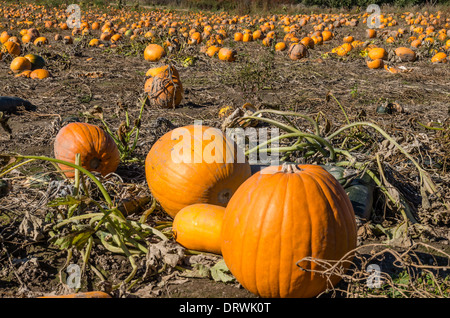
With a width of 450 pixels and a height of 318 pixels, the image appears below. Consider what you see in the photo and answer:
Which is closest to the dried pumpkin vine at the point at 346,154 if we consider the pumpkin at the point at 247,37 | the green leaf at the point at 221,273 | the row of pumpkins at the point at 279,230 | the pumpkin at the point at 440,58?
the row of pumpkins at the point at 279,230

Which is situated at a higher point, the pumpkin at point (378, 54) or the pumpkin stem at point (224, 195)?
the pumpkin at point (378, 54)

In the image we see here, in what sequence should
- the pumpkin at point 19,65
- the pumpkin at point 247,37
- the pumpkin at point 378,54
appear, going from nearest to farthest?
the pumpkin at point 19,65 < the pumpkin at point 378,54 < the pumpkin at point 247,37

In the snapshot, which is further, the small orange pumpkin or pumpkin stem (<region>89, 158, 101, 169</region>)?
the small orange pumpkin

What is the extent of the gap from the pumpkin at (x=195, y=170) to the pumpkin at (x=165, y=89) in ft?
10.7

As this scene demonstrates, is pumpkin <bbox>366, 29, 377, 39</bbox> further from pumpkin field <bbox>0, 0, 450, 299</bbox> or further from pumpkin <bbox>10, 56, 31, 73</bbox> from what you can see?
pumpkin <bbox>10, 56, 31, 73</bbox>

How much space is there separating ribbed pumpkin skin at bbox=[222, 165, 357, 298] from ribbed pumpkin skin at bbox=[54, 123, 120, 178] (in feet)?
6.11

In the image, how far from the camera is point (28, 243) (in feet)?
9.32

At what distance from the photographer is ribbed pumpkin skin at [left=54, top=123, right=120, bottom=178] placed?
3.62m

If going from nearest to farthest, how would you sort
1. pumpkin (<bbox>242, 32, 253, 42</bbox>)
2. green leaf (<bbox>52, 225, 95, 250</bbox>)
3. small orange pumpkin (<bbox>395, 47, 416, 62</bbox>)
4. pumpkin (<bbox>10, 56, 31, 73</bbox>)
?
green leaf (<bbox>52, 225, 95, 250</bbox>)
pumpkin (<bbox>10, 56, 31, 73</bbox>)
small orange pumpkin (<bbox>395, 47, 416, 62</bbox>)
pumpkin (<bbox>242, 32, 253, 42</bbox>)

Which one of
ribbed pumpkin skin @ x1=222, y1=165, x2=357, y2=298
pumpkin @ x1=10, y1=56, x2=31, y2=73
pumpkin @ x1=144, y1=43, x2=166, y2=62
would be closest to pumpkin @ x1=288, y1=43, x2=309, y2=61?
pumpkin @ x1=144, y1=43, x2=166, y2=62

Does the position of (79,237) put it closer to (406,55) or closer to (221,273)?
(221,273)

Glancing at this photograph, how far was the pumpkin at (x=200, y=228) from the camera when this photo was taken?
102 inches

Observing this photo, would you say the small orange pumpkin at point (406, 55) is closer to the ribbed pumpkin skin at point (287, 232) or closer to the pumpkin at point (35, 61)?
the pumpkin at point (35, 61)
